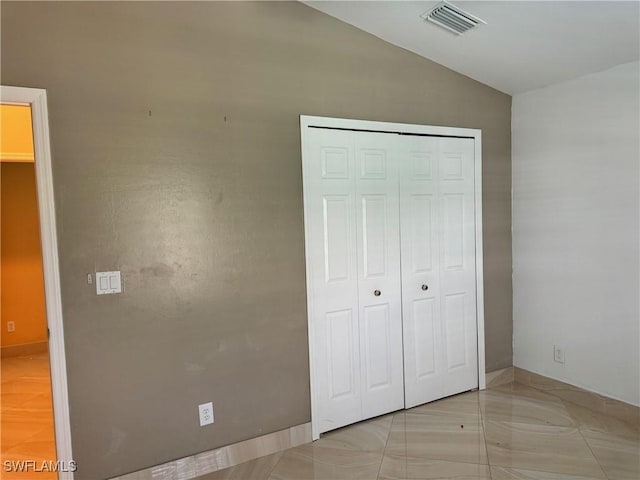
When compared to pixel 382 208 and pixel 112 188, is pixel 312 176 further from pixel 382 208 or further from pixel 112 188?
pixel 112 188

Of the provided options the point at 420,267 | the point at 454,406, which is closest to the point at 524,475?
the point at 454,406

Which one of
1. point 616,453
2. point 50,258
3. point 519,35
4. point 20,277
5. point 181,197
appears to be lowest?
point 616,453

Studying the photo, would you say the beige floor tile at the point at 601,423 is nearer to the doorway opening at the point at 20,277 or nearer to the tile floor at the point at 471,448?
the tile floor at the point at 471,448

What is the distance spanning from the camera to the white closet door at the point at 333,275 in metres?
2.61

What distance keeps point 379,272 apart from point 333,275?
1.22ft

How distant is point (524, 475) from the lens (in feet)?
7.36

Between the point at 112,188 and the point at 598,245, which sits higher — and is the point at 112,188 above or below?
above

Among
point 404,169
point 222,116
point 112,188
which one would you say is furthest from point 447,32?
point 112,188

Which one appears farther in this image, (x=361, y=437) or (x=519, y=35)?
(x=361, y=437)

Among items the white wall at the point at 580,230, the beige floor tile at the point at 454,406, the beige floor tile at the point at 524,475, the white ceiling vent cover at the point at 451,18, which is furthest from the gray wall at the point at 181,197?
the white wall at the point at 580,230

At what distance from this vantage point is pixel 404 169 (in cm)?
294

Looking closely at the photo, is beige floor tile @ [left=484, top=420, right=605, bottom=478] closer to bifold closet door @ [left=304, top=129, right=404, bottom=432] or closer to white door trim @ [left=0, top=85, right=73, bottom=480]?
bifold closet door @ [left=304, top=129, right=404, bottom=432]

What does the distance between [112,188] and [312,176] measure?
3.72 feet

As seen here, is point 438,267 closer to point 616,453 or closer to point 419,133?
point 419,133
